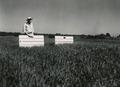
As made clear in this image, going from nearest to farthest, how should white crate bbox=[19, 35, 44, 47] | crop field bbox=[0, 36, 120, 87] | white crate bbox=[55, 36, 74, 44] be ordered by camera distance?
1. crop field bbox=[0, 36, 120, 87]
2. white crate bbox=[19, 35, 44, 47]
3. white crate bbox=[55, 36, 74, 44]

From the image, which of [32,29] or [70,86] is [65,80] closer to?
[70,86]

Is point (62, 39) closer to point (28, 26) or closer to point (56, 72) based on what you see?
point (28, 26)

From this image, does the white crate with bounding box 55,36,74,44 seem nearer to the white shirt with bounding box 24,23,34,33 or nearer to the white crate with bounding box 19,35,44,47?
the white crate with bounding box 19,35,44,47

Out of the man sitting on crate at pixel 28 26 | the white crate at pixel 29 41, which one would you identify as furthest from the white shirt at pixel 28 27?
the white crate at pixel 29 41

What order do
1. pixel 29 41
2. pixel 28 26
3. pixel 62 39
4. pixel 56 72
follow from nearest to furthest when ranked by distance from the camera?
pixel 56 72 → pixel 28 26 → pixel 29 41 → pixel 62 39

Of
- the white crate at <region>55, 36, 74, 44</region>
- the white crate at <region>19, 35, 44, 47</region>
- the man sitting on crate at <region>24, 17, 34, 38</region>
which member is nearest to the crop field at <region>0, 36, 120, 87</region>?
the white crate at <region>19, 35, 44, 47</region>

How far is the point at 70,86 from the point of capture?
10.0ft

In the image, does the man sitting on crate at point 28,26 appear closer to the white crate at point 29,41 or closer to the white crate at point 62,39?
the white crate at point 29,41

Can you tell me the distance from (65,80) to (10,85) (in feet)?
2.56

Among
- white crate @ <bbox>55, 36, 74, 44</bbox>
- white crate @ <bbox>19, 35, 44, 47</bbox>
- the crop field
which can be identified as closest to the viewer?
the crop field

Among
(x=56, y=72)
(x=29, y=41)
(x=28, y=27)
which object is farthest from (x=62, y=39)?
(x=56, y=72)

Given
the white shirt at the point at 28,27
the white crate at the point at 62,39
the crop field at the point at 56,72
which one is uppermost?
the white shirt at the point at 28,27

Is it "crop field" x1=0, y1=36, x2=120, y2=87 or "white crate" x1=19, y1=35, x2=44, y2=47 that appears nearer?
"crop field" x1=0, y1=36, x2=120, y2=87

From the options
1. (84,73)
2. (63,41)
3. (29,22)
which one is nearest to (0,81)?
(84,73)
